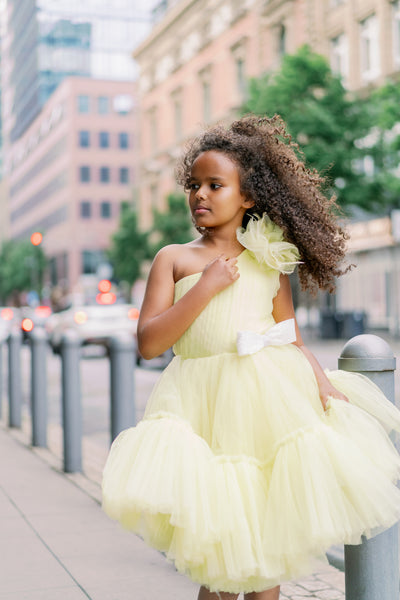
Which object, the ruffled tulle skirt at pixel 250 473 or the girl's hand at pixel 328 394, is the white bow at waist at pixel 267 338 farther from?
the girl's hand at pixel 328 394

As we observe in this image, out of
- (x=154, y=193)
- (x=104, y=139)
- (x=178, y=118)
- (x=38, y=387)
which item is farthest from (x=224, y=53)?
(x=38, y=387)

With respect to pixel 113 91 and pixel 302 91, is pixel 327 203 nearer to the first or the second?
pixel 302 91

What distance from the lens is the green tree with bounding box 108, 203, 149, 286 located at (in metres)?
42.7

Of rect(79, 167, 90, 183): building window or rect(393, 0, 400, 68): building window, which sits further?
rect(79, 167, 90, 183): building window

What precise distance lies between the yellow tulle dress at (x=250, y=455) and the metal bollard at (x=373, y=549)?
16cm

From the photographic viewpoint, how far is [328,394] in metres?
2.55

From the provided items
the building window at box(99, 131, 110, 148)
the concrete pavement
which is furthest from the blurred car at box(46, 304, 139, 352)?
the building window at box(99, 131, 110, 148)

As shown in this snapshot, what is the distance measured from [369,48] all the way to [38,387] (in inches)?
971

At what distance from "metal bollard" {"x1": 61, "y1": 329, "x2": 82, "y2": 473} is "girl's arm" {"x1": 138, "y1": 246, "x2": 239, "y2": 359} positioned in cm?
383

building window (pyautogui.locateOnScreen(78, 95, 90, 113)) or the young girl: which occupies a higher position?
building window (pyautogui.locateOnScreen(78, 95, 90, 113))

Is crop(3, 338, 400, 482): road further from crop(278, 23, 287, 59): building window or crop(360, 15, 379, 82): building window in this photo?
crop(278, 23, 287, 59): building window

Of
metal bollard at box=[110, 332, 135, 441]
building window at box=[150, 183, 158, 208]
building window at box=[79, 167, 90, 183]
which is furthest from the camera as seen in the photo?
building window at box=[79, 167, 90, 183]

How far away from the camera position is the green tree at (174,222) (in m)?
35.6

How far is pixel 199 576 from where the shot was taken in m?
2.37
